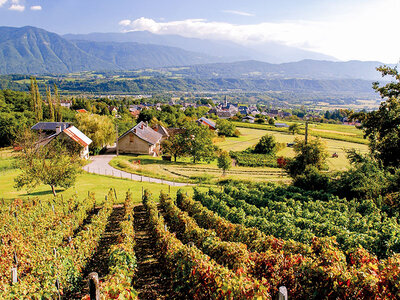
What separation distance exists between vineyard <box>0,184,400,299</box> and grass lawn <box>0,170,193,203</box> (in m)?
9.37

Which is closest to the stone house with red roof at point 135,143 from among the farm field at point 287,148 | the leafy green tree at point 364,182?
the farm field at point 287,148

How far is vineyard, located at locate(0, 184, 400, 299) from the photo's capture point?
7699 mm

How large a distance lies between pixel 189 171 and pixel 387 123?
2888cm

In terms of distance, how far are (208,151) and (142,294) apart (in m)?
44.2

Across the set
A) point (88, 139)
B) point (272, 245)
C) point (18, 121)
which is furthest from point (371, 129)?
point (18, 121)

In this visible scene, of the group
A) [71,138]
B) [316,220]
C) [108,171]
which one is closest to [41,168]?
[108,171]

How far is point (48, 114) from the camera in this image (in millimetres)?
82250

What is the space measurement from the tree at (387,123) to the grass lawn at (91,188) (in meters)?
18.8

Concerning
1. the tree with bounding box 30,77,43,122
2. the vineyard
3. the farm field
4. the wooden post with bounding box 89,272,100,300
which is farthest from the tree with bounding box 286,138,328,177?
the tree with bounding box 30,77,43,122

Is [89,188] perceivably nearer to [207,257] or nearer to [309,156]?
[309,156]

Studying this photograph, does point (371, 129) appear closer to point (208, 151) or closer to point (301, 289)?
point (301, 289)

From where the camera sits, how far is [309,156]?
31406 millimetres

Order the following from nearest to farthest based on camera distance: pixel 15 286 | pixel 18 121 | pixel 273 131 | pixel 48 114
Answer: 1. pixel 15 286
2. pixel 18 121
3. pixel 48 114
4. pixel 273 131

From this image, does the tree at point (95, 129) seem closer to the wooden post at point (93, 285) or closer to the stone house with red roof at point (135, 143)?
the stone house with red roof at point (135, 143)
